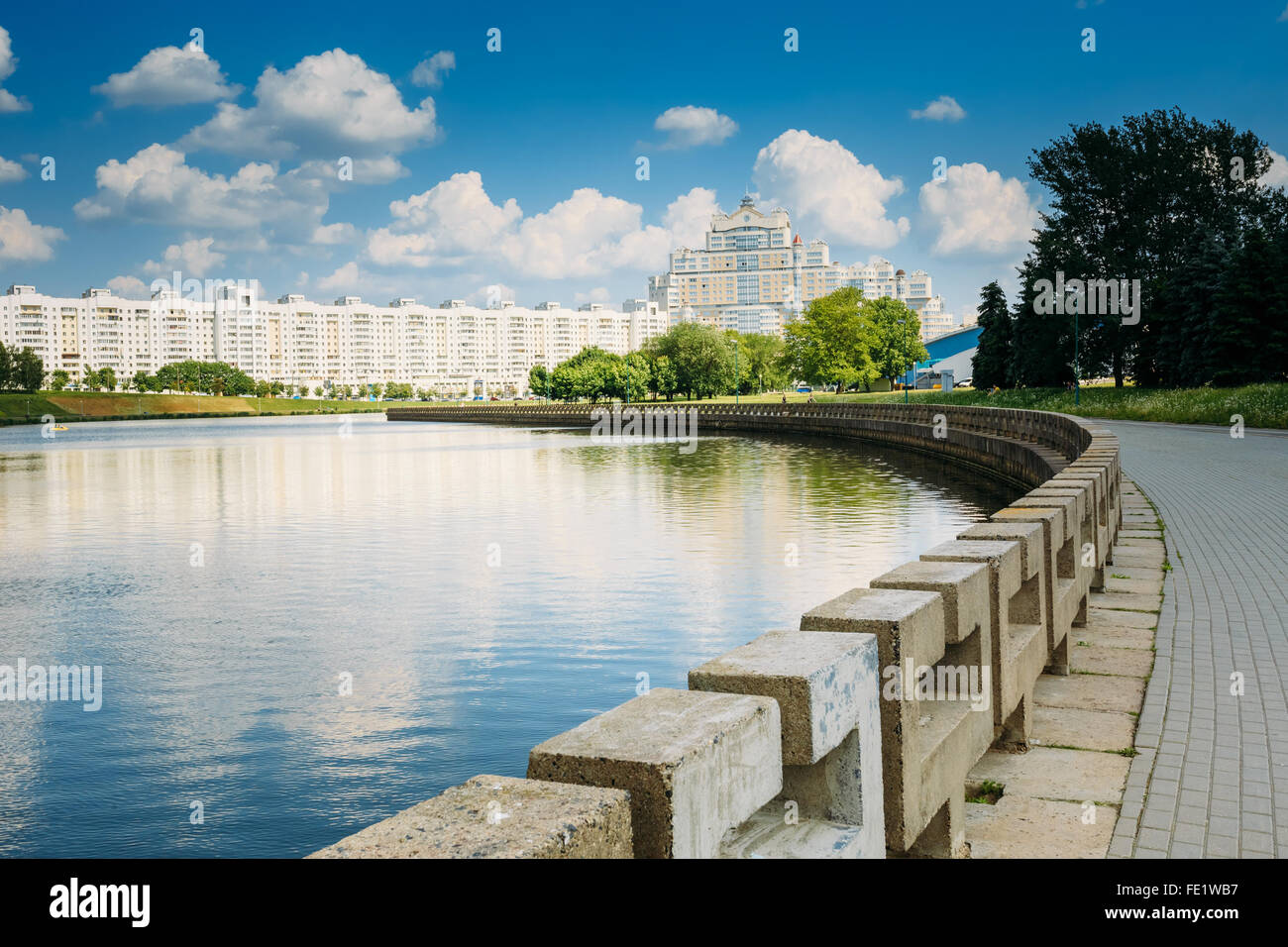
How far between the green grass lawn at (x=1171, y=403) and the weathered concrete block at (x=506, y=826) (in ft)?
135

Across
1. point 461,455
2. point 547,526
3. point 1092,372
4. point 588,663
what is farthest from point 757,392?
point 588,663

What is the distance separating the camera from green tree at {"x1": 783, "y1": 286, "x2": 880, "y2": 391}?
349ft

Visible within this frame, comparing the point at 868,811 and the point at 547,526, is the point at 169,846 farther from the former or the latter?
the point at 547,526

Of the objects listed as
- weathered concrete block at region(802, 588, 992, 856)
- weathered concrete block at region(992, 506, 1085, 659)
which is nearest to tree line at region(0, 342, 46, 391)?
weathered concrete block at region(992, 506, 1085, 659)

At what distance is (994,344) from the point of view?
3223 inches

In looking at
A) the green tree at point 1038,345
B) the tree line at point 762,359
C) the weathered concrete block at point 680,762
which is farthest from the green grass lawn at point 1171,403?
the weathered concrete block at point 680,762

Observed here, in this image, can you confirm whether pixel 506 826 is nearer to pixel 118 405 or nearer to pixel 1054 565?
pixel 1054 565

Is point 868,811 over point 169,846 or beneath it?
over

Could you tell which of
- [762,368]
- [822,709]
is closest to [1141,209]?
[822,709]

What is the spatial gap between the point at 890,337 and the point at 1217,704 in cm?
10550

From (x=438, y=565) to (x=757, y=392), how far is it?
13610 cm
